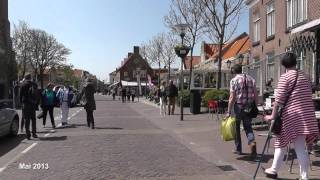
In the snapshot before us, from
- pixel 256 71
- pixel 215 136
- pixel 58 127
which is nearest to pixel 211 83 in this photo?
pixel 256 71

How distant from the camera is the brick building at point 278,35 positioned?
22.0 m

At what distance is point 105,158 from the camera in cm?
1145

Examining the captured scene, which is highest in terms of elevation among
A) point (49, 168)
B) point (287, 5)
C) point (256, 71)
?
point (287, 5)

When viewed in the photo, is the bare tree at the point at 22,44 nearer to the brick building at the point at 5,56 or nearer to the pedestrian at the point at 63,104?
the brick building at the point at 5,56

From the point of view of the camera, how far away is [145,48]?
77.8 metres

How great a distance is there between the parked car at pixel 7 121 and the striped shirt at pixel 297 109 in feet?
29.0

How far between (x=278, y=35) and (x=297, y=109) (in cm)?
1960

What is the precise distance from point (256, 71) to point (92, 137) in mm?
14629

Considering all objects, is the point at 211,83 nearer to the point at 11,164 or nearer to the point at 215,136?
the point at 215,136

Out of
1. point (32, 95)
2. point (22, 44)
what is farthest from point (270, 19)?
point (22, 44)

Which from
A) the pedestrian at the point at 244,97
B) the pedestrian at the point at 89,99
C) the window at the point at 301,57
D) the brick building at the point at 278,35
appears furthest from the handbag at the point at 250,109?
the window at the point at 301,57

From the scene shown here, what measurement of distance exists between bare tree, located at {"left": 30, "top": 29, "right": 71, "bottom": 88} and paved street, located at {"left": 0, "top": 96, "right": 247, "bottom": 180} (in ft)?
235

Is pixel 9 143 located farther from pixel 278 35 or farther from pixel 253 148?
pixel 278 35

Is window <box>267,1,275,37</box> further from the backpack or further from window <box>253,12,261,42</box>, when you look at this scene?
the backpack
